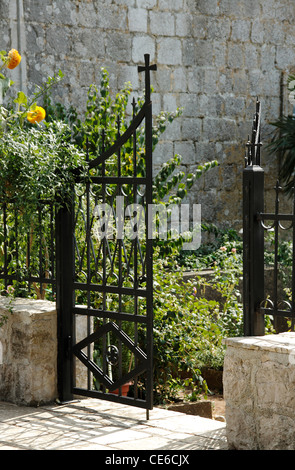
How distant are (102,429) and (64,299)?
0.96 metres

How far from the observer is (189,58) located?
1004cm

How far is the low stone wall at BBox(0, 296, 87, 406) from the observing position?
5.11 meters

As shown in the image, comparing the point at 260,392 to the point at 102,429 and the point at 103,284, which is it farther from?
the point at 103,284

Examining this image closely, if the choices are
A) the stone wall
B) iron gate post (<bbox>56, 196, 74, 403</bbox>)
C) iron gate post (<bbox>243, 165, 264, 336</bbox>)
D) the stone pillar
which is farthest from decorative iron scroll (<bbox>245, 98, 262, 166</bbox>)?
the stone wall

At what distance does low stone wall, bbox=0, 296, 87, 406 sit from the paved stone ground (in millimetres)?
97

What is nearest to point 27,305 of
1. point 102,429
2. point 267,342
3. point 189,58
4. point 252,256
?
point 102,429

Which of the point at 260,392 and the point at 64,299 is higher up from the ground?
the point at 64,299

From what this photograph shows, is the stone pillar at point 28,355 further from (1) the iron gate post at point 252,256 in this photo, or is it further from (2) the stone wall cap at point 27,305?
(1) the iron gate post at point 252,256

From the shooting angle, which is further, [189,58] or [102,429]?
[189,58]

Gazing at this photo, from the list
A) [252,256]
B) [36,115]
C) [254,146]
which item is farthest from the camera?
[36,115]

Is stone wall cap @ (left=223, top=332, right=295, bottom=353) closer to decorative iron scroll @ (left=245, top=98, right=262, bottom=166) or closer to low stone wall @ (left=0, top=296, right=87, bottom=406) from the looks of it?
decorative iron scroll @ (left=245, top=98, right=262, bottom=166)

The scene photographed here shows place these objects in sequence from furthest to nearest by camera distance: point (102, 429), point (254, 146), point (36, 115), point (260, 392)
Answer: point (36, 115) < point (102, 429) < point (254, 146) < point (260, 392)

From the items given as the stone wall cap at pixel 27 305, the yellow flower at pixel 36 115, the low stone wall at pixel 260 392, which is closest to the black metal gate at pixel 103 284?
the stone wall cap at pixel 27 305

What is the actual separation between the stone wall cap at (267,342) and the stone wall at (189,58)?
16.4 feet
